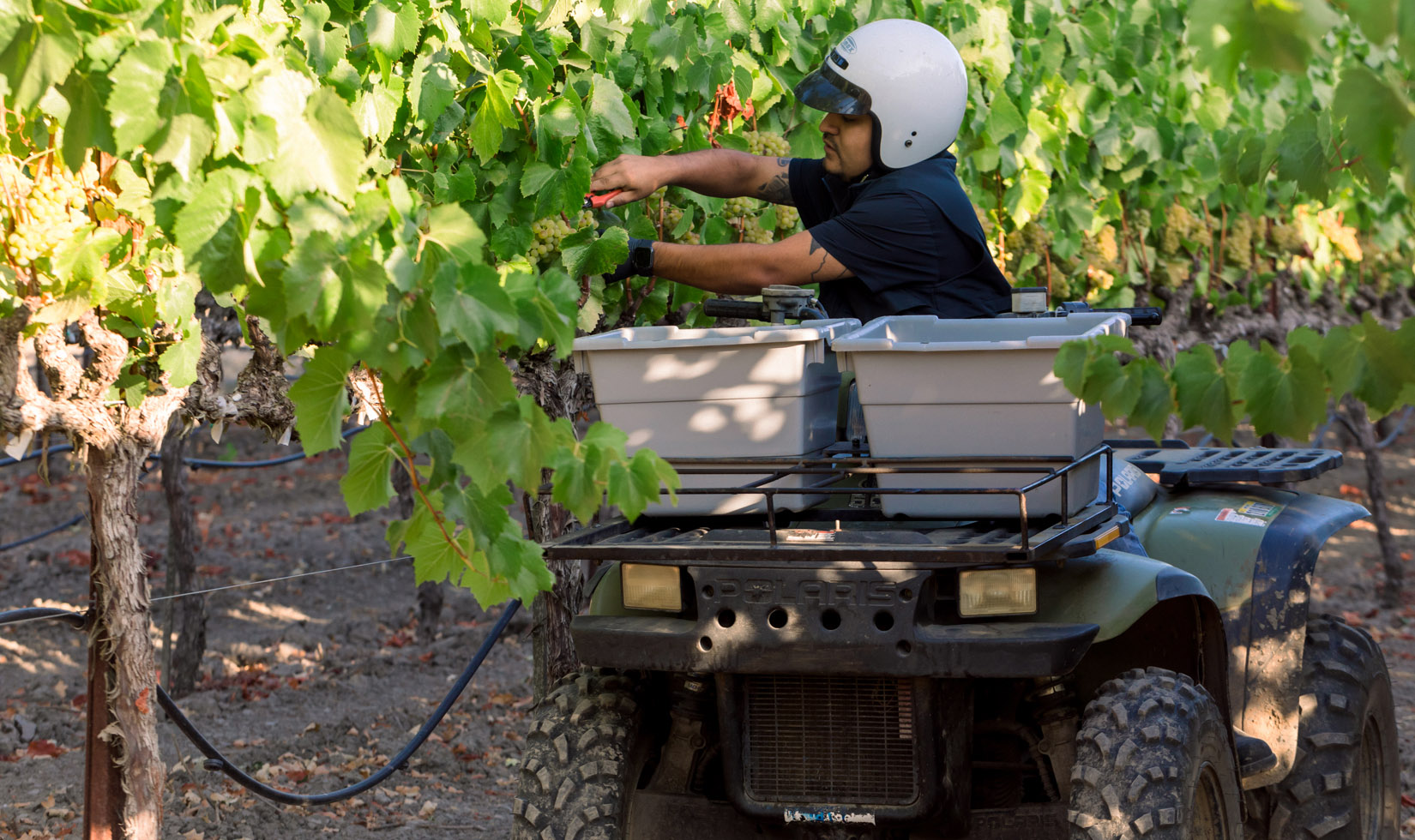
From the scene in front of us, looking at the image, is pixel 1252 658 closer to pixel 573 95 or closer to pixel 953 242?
pixel 953 242

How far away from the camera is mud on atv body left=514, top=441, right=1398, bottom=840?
2.88 metres

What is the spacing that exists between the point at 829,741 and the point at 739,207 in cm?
208

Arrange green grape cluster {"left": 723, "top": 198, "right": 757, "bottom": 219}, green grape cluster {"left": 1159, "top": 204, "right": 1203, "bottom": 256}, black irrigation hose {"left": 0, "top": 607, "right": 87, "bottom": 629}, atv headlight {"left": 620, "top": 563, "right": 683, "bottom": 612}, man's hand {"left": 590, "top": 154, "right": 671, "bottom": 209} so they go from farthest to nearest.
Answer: green grape cluster {"left": 1159, "top": 204, "right": 1203, "bottom": 256} < green grape cluster {"left": 723, "top": 198, "right": 757, "bottom": 219} < man's hand {"left": 590, "top": 154, "right": 671, "bottom": 209} < black irrigation hose {"left": 0, "top": 607, "right": 87, "bottom": 629} < atv headlight {"left": 620, "top": 563, "right": 683, "bottom": 612}

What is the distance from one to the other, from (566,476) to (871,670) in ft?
3.39

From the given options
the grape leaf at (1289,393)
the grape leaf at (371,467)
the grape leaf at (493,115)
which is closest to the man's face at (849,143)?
the grape leaf at (493,115)

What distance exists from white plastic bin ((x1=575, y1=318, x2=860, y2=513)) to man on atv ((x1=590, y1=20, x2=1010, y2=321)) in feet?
2.05

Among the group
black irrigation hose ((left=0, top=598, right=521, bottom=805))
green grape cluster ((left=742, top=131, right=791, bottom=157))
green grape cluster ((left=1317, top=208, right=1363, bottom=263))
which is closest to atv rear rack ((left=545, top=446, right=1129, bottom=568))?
black irrigation hose ((left=0, top=598, right=521, bottom=805))

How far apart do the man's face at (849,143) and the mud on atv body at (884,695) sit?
1025mm

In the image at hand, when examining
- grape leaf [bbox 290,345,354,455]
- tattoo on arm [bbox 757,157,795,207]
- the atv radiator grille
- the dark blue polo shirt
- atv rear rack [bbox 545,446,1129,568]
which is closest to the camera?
grape leaf [bbox 290,345,354,455]

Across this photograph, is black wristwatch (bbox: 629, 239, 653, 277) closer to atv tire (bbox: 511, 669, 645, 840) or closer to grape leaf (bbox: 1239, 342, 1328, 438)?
atv tire (bbox: 511, 669, 645, 840)

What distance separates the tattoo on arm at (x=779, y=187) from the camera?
4.51 m

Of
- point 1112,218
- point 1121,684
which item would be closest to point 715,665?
point 1121,684

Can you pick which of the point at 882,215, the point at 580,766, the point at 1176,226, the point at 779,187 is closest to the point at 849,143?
the point at 882,215

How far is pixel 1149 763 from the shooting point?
2.91m
